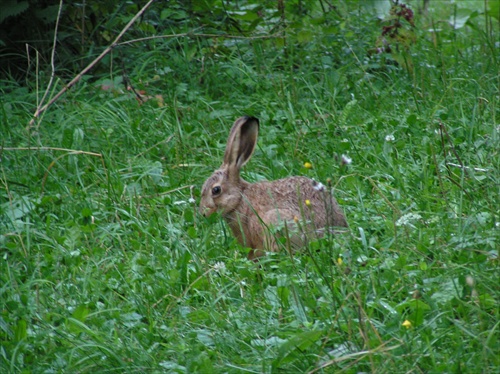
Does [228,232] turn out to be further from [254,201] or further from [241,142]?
[241,142]

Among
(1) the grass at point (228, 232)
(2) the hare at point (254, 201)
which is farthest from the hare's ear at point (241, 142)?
(1) the grass at point (228, 232)

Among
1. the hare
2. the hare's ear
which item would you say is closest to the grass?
the hare

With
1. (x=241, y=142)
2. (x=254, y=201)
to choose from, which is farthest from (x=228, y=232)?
(x=241, y=142)

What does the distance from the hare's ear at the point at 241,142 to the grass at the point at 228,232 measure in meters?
0.37

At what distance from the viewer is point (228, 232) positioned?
504 centimetres

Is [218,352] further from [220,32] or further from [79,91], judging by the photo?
[220,32]

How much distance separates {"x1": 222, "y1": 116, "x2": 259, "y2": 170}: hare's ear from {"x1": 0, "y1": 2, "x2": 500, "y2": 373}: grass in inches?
14.7

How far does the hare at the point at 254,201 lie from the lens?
4754 mm

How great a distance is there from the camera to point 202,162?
6.01m

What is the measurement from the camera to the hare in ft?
15.6

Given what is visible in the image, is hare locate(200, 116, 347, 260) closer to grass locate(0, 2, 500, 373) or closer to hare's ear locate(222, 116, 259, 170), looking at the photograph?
hare's ear locate(222, 116, 259, 170)

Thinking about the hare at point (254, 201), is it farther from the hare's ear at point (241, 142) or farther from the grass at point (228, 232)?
the grass at point (228, 232)

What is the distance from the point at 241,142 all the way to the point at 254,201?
16.0 inches

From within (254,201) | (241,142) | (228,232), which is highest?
(241,142)
